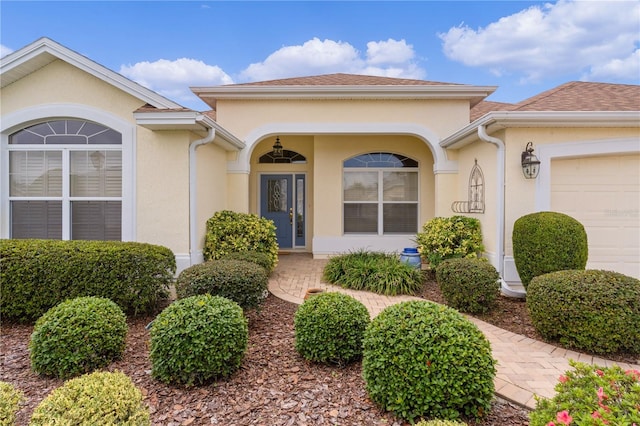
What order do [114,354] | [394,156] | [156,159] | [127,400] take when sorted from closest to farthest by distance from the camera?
[127,400], [114,354], [156,159], [394,156]

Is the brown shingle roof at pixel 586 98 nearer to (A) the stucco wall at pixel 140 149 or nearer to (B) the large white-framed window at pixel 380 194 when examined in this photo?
(B) the large white-framed window at pixel 380 194

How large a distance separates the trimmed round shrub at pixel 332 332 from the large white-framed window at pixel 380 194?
6.68 metres

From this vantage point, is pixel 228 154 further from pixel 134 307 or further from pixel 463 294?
pixel 463 294

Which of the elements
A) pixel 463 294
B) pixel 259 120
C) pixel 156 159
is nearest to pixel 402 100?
pixel 259 120

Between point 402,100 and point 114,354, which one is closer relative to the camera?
point 114,354

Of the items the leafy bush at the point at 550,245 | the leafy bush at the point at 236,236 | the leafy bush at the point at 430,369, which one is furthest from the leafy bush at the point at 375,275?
the leafy bush at the point at 430,369

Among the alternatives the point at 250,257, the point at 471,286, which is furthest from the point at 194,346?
the point at 471,286

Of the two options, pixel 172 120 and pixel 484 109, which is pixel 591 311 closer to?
pixel 172 120

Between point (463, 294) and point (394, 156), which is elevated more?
point (394, 156)

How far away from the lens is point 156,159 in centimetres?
651

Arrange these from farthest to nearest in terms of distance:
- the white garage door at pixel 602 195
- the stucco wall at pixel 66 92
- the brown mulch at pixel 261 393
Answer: the stucco wall at pixel 66 92 → the white garage door at pixel 602 195 → the brown mulch at pixel 261 393

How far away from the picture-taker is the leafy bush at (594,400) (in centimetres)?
173

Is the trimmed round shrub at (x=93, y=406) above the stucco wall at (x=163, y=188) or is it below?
below

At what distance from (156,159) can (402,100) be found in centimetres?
606
